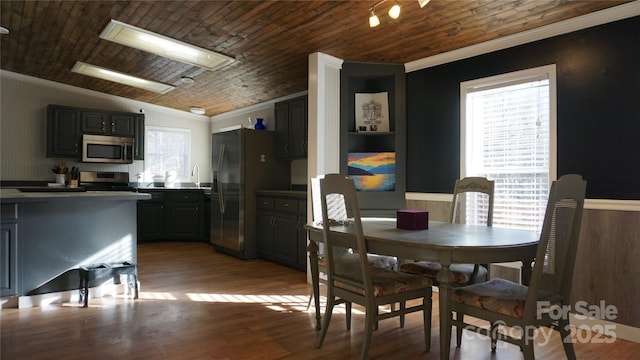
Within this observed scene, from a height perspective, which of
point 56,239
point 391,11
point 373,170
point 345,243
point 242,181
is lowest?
point 56,239

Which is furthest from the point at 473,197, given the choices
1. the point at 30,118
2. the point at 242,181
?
the point at 30,118

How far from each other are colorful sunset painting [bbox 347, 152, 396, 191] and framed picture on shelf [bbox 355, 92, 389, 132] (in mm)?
297

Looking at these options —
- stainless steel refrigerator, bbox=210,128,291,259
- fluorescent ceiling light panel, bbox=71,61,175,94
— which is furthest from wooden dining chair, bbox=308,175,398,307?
fluorescent ceiling light panel, bbox=71,61,175,94

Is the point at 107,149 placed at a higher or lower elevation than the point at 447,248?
higher

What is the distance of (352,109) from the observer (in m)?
4.49

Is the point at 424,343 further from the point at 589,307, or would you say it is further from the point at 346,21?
the point at 346,21

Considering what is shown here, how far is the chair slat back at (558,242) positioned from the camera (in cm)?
195

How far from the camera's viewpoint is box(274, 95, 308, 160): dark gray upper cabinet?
525 cm

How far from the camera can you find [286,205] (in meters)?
5.01

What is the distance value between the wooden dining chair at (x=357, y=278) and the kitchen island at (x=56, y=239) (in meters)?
2.14

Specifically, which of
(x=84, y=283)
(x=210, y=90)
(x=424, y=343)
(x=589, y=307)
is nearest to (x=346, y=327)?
(x=424, y=343)

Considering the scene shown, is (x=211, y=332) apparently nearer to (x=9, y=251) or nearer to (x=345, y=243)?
(x=345, y=243)

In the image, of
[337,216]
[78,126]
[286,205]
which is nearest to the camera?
[337,216]

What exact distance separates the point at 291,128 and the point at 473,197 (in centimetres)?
259
